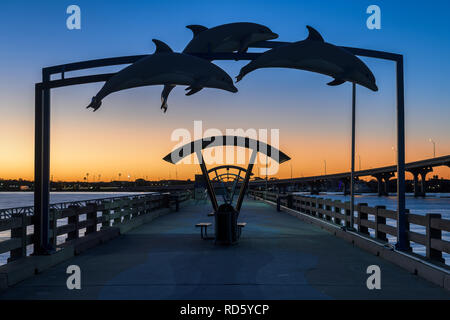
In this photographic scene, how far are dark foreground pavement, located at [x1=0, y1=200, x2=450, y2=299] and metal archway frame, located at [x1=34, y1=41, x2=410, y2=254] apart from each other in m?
0.74

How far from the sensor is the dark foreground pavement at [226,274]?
6.04 metres

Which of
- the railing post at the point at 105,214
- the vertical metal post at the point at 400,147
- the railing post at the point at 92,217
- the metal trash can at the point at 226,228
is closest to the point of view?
the vertical metal post at the point at 400,147

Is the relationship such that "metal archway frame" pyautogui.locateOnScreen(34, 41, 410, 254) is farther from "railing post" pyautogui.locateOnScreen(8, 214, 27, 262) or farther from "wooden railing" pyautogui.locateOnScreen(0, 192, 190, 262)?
"railing post" pyautogui.locateOnScreen(8, 214, 27, 262)

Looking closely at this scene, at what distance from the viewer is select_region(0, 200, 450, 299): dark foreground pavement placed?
6.04 m

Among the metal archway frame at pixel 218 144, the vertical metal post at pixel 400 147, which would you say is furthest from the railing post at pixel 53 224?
the vertical metal post at pixel 400 147

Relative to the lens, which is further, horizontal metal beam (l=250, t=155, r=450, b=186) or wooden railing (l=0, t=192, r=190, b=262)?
horizontal metal beam (l=250, t=155, r=450, b=186)

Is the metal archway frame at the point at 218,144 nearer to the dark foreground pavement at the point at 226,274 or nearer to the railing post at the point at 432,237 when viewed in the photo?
the dark foreground pavement at the point at 226,274

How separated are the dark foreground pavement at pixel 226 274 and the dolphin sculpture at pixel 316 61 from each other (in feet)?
11.4

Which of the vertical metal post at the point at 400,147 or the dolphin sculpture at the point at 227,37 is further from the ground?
the dolphin sculpture at the point at 227,37

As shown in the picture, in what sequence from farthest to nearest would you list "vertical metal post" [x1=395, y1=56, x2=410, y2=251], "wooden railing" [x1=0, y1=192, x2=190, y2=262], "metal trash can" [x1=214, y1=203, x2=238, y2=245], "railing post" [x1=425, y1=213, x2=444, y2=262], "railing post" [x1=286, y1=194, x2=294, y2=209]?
"railing post" [x1=286, y1=194, x2=294, y2=209]
"metal trash can" [x1=214, y1=203, x2=238, y2=245]
"vertical metal post" [x1=395, y1=56, x2=410, y2=251]
"railing post" [x1=425, y1=213, x2=444, y2=262]
"wooden railing" [x1=0, y1=192, x2=190, y2=262]

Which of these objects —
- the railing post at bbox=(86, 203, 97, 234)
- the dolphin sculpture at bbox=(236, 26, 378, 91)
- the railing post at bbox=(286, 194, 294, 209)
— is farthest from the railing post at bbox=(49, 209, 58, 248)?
the railing post at bbox=(286, 194, 294, 209)

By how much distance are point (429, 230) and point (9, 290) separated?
23.0 feet

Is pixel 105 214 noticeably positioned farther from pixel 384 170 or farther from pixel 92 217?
pixel 384 170
